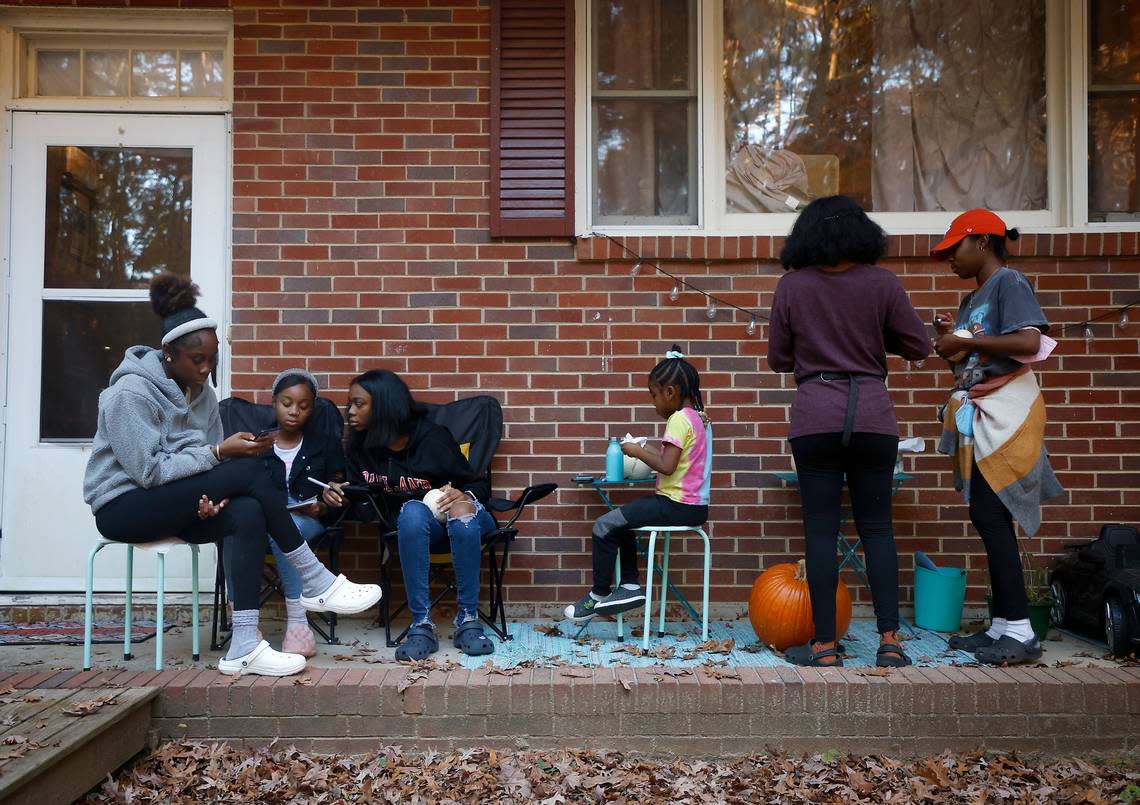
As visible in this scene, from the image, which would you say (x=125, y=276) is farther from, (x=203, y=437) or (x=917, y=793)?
(x=917, y=793)

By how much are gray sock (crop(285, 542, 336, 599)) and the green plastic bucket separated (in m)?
2.57

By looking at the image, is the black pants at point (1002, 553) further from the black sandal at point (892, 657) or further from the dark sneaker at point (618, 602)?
the dark sneaker at point (618, 602)

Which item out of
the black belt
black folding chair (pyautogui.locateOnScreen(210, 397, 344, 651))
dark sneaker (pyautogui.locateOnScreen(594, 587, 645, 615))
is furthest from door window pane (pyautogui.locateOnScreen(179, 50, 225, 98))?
the black belt

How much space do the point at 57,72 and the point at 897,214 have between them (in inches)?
166

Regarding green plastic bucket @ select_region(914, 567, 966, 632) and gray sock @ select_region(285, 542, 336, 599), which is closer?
gray sock @ select_region(285, 542, 336, 599)

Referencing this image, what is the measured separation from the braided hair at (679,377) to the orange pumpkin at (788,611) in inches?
31.5

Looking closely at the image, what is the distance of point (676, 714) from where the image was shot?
3244 mm

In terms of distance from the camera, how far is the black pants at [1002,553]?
3588 mm

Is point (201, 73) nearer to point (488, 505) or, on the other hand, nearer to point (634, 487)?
point (488, 505)

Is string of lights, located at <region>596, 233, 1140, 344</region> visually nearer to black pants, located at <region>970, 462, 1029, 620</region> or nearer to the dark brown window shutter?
the dark brown window shutter

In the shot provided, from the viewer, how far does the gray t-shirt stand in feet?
11.5

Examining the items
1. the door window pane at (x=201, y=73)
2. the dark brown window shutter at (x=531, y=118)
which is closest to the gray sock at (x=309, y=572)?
the dark brown window shutter at (x=531, y=118)

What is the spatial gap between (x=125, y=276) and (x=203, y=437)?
1.45 metres

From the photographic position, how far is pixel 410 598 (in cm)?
381
